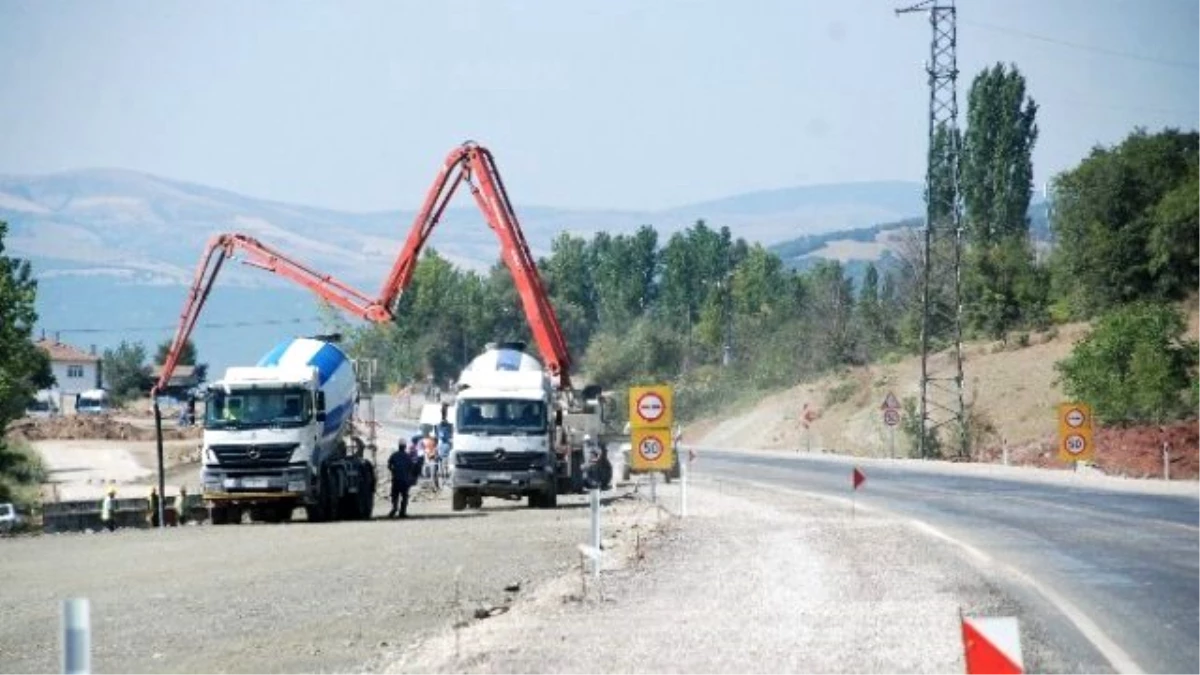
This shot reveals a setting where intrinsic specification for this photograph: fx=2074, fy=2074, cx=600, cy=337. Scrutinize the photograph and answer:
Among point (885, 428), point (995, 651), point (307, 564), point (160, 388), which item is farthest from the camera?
point (885, 428)

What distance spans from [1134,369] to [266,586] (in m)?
49.5

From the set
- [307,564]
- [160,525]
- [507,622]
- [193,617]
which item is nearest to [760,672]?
[507,622]

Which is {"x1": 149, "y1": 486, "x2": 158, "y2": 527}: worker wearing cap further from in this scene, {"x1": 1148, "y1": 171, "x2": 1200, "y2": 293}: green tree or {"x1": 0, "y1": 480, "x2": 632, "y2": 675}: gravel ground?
{"x1": 1148, "y1": 171, "x2": 1200, "y2": 293}: green tree

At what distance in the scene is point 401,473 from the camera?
48156mm

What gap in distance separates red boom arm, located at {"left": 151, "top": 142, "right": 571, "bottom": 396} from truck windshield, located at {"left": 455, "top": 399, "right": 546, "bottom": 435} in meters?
11.1

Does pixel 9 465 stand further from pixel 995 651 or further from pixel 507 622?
pixel 995 651

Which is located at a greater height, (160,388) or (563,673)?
(160,388)

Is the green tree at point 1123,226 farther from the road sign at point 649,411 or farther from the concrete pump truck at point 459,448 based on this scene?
the road sign at point 649,411

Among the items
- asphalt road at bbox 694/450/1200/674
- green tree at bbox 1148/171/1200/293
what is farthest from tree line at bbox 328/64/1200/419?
asphalt road at bbox 694/450/1200/674

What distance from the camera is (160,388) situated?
6341 centimetres

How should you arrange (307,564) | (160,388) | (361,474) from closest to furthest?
1. (307,564)
2. (361,474)
3. (160,388)

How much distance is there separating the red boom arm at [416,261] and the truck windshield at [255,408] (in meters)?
17.7

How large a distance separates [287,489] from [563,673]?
92.1ft

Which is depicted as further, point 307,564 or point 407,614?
point 307,564
